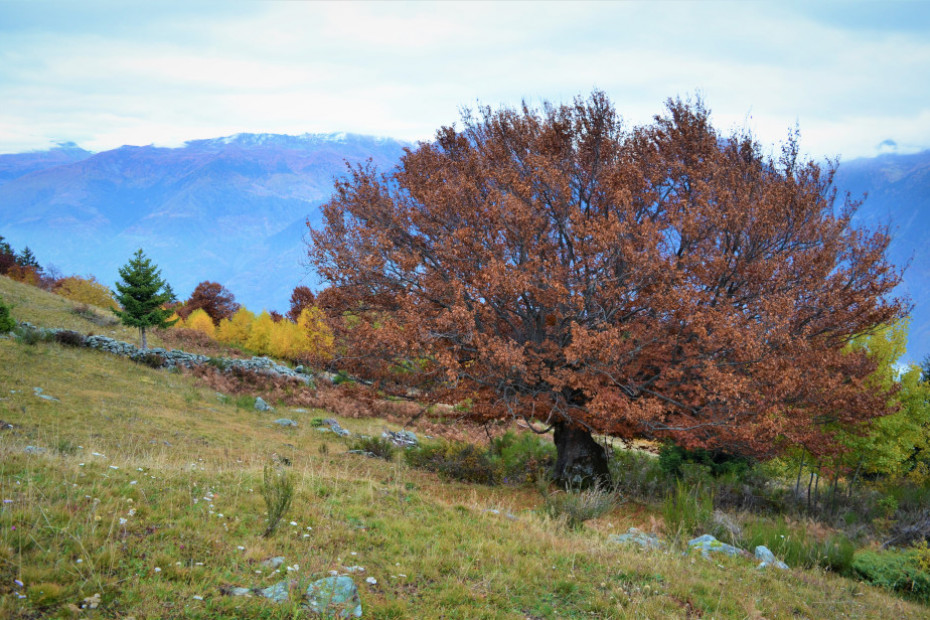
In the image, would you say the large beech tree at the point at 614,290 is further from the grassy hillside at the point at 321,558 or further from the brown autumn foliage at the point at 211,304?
the brown autumn foliage at the point at 211,304

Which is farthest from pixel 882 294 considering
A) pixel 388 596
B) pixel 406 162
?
pixel 388 596

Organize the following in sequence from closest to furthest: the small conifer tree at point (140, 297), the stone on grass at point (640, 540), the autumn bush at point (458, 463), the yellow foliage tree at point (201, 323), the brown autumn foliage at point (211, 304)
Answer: the stone on grass at point (640, 540) → the autumn bush at point (458, 463) → the small conifer tree at point (140, 297) → the yellow foliage tree at point (201, 323) → the brown autumn foliage at point (211, 304)

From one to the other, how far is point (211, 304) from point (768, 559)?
70382 mm

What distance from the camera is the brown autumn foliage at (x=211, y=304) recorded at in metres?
68.6

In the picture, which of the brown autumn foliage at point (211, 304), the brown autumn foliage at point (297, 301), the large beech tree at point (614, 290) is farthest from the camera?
the brown autumn foliage at point (211, 304)

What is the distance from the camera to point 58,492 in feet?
21.4

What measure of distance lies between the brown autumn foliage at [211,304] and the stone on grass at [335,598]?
6784 centimetres

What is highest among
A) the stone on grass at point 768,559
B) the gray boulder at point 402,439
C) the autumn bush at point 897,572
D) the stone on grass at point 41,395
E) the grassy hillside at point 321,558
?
the grassy hillside at point 321,558

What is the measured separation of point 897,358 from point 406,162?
17195mm

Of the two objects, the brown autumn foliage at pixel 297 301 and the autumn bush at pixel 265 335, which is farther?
the brown autumn foliage at pixel 297 301

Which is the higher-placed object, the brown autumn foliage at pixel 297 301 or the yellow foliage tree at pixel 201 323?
the brown autumn foliage at pixel 297 301

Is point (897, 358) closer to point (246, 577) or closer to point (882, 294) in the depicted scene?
point (882, 294)

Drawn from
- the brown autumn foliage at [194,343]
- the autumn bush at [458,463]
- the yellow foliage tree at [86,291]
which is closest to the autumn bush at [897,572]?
the autumn bush at [458,463]

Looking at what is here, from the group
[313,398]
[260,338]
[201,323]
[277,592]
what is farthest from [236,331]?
[277,592]
